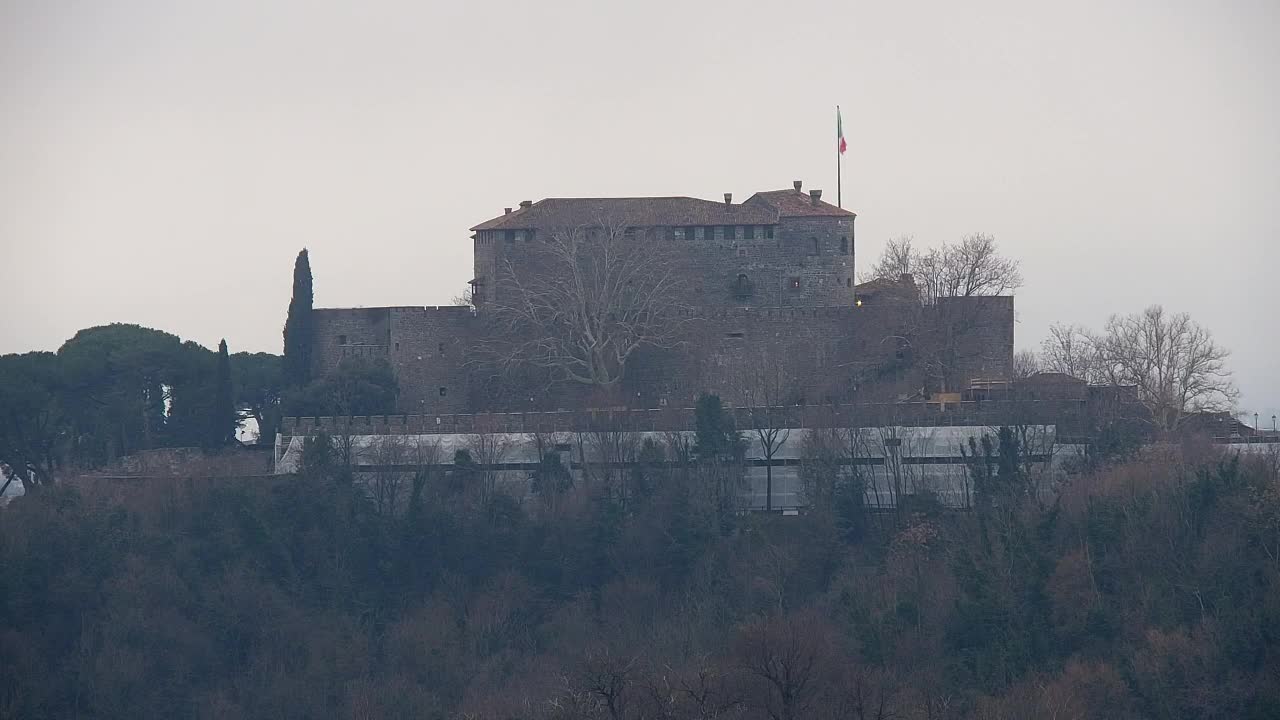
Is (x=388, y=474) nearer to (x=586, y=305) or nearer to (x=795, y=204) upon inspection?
(x=586, y=305)

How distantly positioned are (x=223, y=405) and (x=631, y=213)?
1098 cm

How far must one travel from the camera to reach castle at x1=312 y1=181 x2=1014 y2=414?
52375 millimetres

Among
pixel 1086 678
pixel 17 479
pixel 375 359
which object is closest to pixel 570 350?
pixel 375 359

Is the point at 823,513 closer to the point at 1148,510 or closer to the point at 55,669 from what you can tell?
the point at 1148,510

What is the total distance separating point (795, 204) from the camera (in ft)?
186

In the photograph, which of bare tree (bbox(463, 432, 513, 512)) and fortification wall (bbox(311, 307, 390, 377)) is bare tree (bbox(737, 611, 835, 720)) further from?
fortification wall (bbox(311, 307, 390, 377))

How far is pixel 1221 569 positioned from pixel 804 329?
516 inches

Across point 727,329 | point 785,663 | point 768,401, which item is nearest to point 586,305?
point 727,329

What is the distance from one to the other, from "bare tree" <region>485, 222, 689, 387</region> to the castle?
0.16 m

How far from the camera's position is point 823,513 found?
4850cm

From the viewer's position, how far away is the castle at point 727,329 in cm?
5238

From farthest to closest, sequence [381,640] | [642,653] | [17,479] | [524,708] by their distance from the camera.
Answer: [17,479]
[381,640]
[642,653]
[524,708]

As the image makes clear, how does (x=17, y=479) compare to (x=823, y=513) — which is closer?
(x=823, y=513)

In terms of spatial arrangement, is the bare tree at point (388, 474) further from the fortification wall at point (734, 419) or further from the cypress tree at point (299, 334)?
the cypress tree at point (299, 334)
